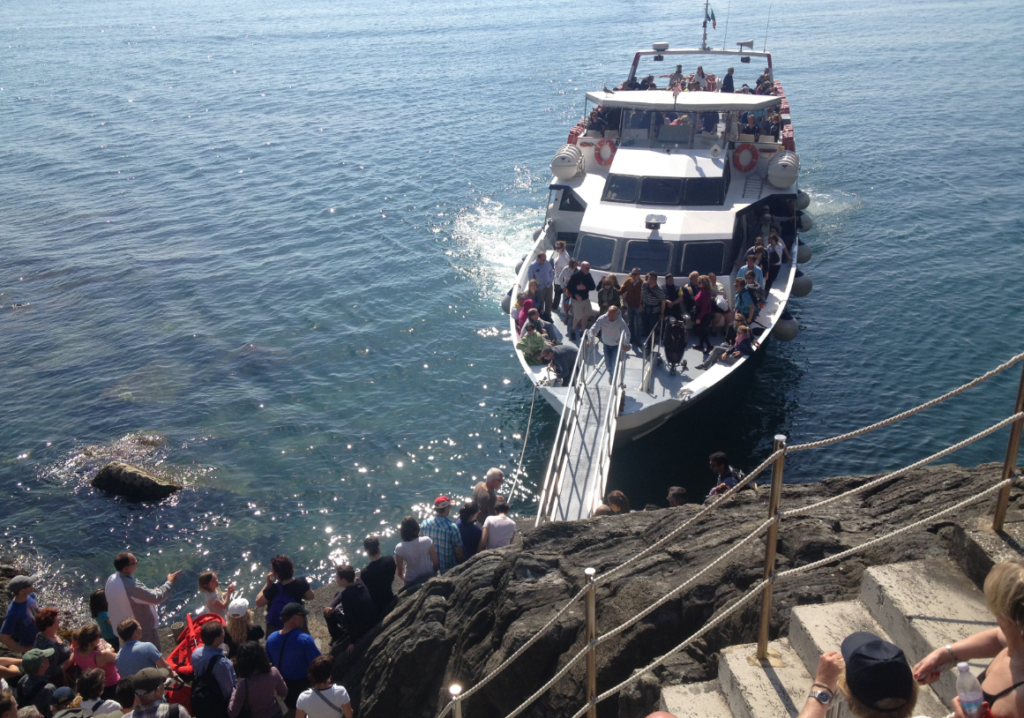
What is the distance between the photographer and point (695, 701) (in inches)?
207

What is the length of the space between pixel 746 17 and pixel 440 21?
3135 cm

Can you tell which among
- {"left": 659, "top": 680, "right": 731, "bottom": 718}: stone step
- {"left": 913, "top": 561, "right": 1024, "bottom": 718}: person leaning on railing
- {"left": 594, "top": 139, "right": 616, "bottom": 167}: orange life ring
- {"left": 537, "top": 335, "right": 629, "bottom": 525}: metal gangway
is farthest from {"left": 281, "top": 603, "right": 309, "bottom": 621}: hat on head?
{"left": 594, "top": 139, "right": 616, "bottom": 167}: orange life ring

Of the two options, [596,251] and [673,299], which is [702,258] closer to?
[673,299]

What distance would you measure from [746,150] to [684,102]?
86.7 inches

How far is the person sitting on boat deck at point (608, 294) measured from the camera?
1541 cm

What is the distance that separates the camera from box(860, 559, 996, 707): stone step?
15.3 feet

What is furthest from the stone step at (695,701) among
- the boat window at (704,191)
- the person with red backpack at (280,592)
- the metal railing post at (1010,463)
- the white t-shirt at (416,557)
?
the boat window at (704,191)

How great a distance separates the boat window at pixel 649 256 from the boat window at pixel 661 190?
214 centimetres

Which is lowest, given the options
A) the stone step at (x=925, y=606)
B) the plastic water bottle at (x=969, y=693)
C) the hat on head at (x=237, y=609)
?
the hat on head at (x=237, y=609)

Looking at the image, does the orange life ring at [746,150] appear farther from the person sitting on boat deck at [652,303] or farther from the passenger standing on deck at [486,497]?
the passenger standing on deck at [486,497]

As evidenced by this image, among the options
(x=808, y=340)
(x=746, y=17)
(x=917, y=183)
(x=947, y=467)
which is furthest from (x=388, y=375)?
(x=746, y=17)

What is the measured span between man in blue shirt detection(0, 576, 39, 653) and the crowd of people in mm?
12

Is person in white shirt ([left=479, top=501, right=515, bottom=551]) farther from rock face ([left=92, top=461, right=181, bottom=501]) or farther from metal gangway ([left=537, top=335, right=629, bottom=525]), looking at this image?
rock face ([left=92, top=461, right=181, bottom=501])

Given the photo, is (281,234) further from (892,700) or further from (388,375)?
(892,700)
